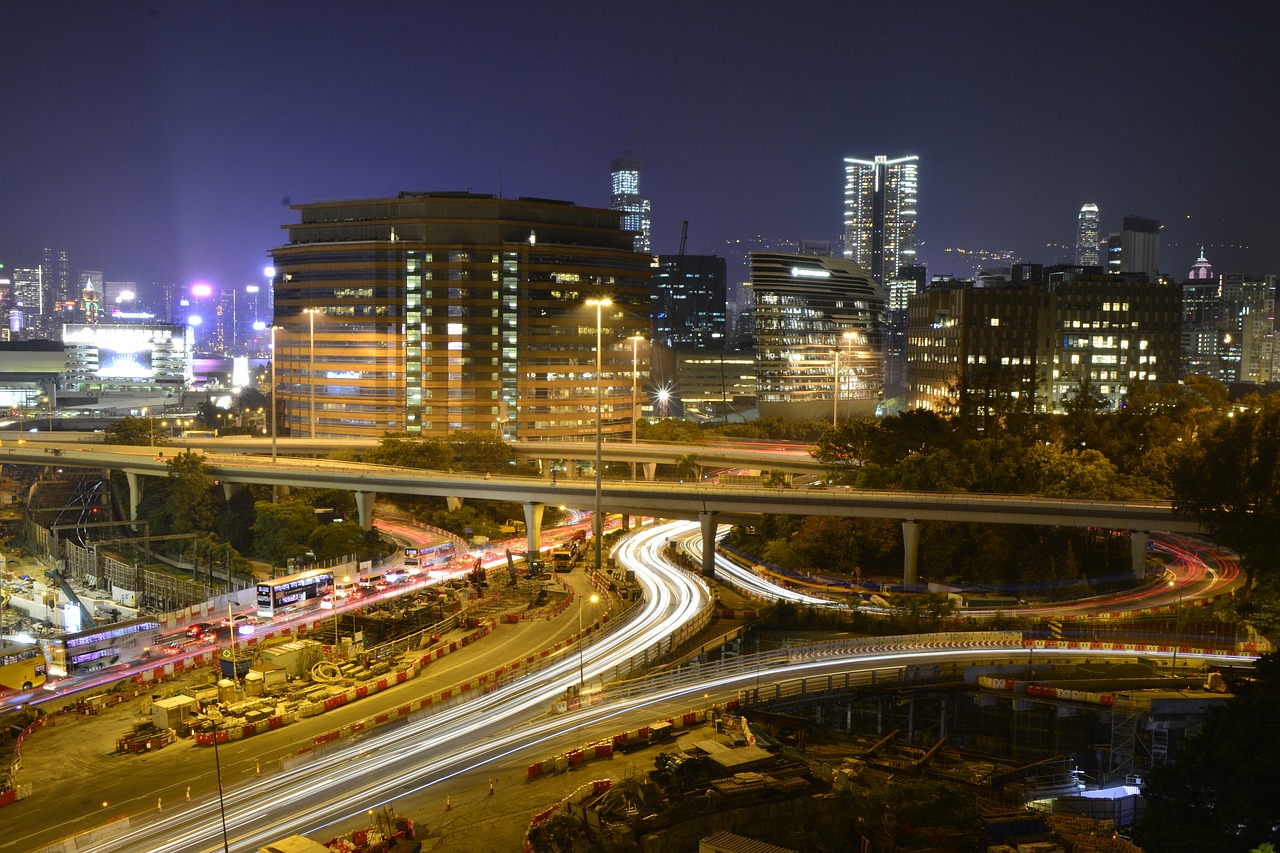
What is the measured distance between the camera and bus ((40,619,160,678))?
38.7 meters

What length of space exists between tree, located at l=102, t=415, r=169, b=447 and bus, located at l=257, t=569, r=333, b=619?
5036 centimetres

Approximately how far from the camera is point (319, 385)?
364ft

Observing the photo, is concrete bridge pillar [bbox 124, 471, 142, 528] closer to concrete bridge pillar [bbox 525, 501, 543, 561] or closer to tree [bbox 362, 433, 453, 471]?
tree [bbox 362, 433, 453, 471]

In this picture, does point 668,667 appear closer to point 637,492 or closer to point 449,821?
point 449,821

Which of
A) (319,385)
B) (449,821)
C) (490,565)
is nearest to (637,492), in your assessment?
(490,565)

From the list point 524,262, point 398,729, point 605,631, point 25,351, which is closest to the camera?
point 398,729

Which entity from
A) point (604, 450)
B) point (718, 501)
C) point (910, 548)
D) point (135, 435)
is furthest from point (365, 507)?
point (135, 435)

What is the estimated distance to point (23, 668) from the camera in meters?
36.9

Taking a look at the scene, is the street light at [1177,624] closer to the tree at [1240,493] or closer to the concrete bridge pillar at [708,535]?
the tree at [1240,493]

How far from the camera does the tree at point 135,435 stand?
93750mm

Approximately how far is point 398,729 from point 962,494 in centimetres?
3563

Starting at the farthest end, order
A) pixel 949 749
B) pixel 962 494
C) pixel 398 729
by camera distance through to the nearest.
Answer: pixel 962 494, pixel 949 749, pixel 398 729

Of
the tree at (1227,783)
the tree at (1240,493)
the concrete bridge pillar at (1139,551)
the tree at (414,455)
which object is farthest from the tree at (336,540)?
the tree at (1227,783)

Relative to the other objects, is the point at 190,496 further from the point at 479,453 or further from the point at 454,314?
the point at 454,314
